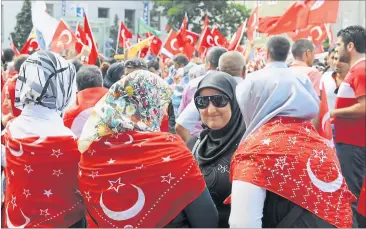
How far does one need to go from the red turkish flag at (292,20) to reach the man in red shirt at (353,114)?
5.42 meters

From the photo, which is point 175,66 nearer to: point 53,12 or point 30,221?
point 30,221

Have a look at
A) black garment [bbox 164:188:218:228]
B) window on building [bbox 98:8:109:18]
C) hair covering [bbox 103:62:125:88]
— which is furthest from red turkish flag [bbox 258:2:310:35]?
window on building [bbox 98:8:109:18]

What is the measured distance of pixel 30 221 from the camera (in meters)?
3.13

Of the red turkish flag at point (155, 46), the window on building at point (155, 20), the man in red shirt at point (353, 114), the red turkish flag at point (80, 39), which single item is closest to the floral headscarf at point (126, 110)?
the man in red shirt at point (353, 114)

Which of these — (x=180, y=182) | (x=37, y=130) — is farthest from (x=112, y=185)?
(x=37, y=130)

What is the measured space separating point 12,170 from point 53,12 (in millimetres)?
60193

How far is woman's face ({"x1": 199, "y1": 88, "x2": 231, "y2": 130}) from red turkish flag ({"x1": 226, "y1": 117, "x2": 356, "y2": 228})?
68 cm

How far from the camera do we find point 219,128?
10.5 feet

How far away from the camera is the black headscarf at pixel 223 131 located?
320cm

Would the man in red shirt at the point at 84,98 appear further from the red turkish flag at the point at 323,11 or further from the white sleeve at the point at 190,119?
the red turkish flag at the point at 323,11

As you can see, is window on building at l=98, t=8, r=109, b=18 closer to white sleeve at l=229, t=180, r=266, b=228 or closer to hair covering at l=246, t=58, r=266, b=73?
hair covering at l=246, t=58, r=266, b=73

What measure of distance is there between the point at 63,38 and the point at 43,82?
8271 mm

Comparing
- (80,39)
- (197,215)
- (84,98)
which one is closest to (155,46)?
(80,39)

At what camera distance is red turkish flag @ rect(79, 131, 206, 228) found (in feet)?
9.05
